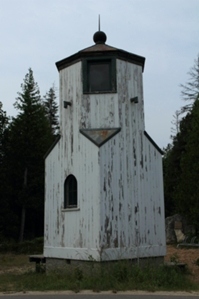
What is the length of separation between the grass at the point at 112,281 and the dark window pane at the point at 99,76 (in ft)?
17.8

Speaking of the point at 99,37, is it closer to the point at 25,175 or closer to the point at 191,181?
the point at 191,181

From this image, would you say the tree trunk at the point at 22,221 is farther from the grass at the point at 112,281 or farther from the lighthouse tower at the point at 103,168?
the grass at the point at 112,281

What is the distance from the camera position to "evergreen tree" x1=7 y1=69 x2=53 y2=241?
3253 cm

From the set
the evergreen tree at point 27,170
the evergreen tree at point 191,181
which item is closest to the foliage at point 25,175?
the evergreen tree at point 27,170

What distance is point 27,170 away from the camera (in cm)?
3375

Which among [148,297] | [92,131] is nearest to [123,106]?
[92,131]

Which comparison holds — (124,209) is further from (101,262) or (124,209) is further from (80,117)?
(80,117)

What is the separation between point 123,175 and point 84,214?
165cm

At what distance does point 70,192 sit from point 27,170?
69.3ft

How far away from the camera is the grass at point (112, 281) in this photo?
10.4 meters

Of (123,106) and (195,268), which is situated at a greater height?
(123,106)

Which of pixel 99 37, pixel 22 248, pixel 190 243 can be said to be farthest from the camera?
pixel 22 248

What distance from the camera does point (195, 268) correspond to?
48.5 ft

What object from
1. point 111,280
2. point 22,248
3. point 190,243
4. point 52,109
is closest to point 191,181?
point 190,243
